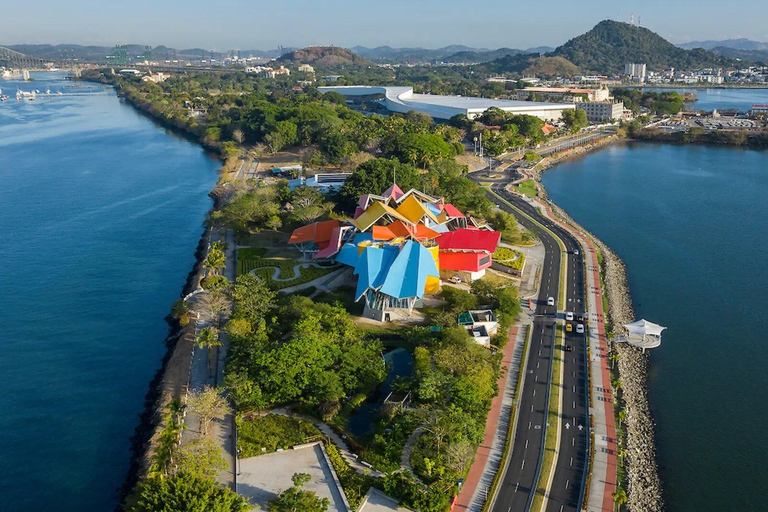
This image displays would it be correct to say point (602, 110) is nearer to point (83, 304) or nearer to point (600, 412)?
point (600, 412)

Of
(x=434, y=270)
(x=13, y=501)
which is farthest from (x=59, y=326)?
(x=434, y=270)

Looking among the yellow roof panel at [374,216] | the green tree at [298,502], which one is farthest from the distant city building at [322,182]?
the green tree at [298,502]

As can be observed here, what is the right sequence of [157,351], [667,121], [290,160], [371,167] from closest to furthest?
[157,351], [371,167], [290,160], [667,121]

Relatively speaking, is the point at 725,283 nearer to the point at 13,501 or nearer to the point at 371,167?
the point at 371,167

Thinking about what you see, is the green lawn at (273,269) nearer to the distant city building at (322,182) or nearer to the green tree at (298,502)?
the distant city building at (322,182)

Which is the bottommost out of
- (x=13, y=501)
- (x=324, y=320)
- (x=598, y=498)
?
(x=13, y=501)

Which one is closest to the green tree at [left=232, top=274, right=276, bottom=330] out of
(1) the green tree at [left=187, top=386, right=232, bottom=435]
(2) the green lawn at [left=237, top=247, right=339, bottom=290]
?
(2) the green lawn at [left=237, top=247, right=339, bottom=290]

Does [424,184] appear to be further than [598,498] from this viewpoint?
Yes

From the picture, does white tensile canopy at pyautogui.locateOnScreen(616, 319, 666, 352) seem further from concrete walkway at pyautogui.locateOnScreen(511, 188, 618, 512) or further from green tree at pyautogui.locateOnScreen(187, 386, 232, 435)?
green tree at pyautogui.locateOnScreen(187, 386, 232, 435)
